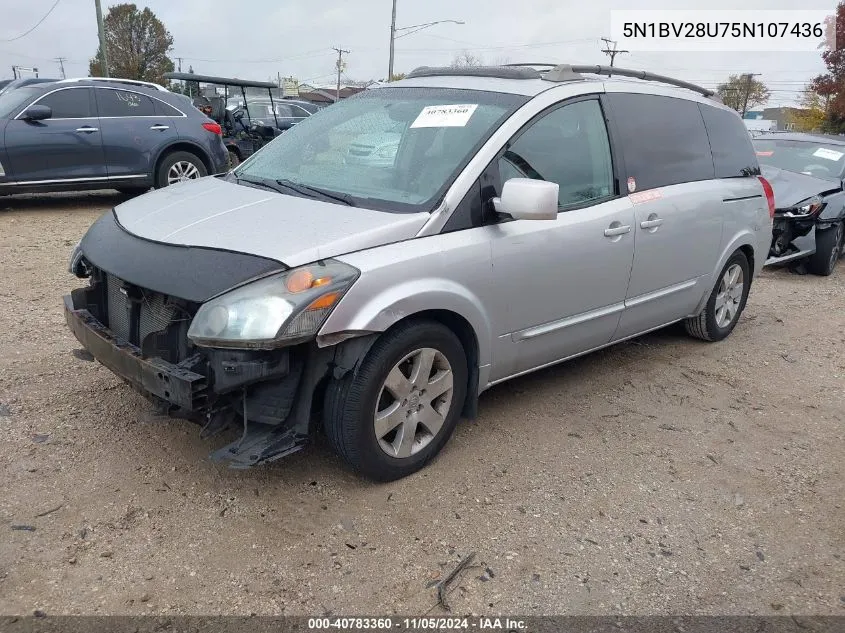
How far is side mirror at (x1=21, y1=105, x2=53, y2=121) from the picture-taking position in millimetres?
8836

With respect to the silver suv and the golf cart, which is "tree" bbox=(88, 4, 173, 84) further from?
the silver suv

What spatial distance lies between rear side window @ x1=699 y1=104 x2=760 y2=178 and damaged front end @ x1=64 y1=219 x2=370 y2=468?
3.27m

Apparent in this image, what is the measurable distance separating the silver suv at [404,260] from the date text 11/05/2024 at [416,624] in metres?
0.69

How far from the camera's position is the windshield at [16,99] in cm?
884

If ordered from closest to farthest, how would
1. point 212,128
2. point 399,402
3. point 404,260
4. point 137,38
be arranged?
point 404,260 < point 399,402 < point 212,128 < point 137,38

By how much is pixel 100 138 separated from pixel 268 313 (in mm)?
7650

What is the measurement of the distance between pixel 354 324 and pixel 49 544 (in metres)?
1.42

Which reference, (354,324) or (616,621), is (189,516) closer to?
(354,324)

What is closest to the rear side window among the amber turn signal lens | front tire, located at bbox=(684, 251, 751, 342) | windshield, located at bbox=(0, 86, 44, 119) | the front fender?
front tire, located at bbox=(684, 251, 751, 342)

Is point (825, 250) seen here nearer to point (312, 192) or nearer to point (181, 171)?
point (312, 192)

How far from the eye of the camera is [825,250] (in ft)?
27.3

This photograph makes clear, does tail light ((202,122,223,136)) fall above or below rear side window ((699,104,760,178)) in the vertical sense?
below

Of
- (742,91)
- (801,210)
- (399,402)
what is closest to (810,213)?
(801,210)

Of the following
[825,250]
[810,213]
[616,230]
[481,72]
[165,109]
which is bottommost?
[825,250]
